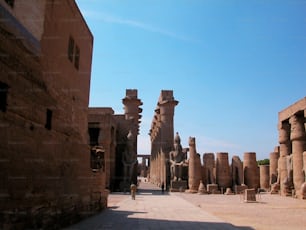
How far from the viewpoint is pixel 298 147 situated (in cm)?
2369

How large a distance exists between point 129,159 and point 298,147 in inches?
561

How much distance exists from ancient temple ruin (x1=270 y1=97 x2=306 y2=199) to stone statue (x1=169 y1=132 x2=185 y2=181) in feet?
27.5

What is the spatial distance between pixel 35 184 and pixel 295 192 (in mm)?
21169

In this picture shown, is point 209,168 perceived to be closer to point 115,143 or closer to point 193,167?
point 193,167

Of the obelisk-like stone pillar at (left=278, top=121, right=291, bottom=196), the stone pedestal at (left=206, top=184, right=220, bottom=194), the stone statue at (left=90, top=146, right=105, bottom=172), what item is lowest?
the stone pedestal at (left=206, top=184, right=220, bottom=194)

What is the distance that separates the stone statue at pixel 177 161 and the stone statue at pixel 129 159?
3.91 m

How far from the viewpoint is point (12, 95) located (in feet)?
20.4

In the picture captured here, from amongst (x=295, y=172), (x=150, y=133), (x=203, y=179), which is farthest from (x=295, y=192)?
(x=150, y=133)

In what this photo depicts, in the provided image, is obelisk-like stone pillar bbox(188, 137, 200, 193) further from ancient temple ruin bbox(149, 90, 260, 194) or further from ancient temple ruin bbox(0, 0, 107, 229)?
ancient temple ruin bbox(0, 0, 107, 229)

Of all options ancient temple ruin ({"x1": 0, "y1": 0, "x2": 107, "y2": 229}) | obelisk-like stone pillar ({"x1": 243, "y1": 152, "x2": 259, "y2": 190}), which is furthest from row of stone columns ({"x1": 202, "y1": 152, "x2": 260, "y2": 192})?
ancient temple ruin ({"x1": 0, "y1": 0, "x2": 107, "y2": 229})

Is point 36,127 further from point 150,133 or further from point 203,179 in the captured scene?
point 150,133

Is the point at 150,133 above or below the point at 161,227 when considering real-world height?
above

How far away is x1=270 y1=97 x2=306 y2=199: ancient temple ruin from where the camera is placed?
23.3 metres

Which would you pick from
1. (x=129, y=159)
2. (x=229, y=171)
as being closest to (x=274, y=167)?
(x=229, y=171)
